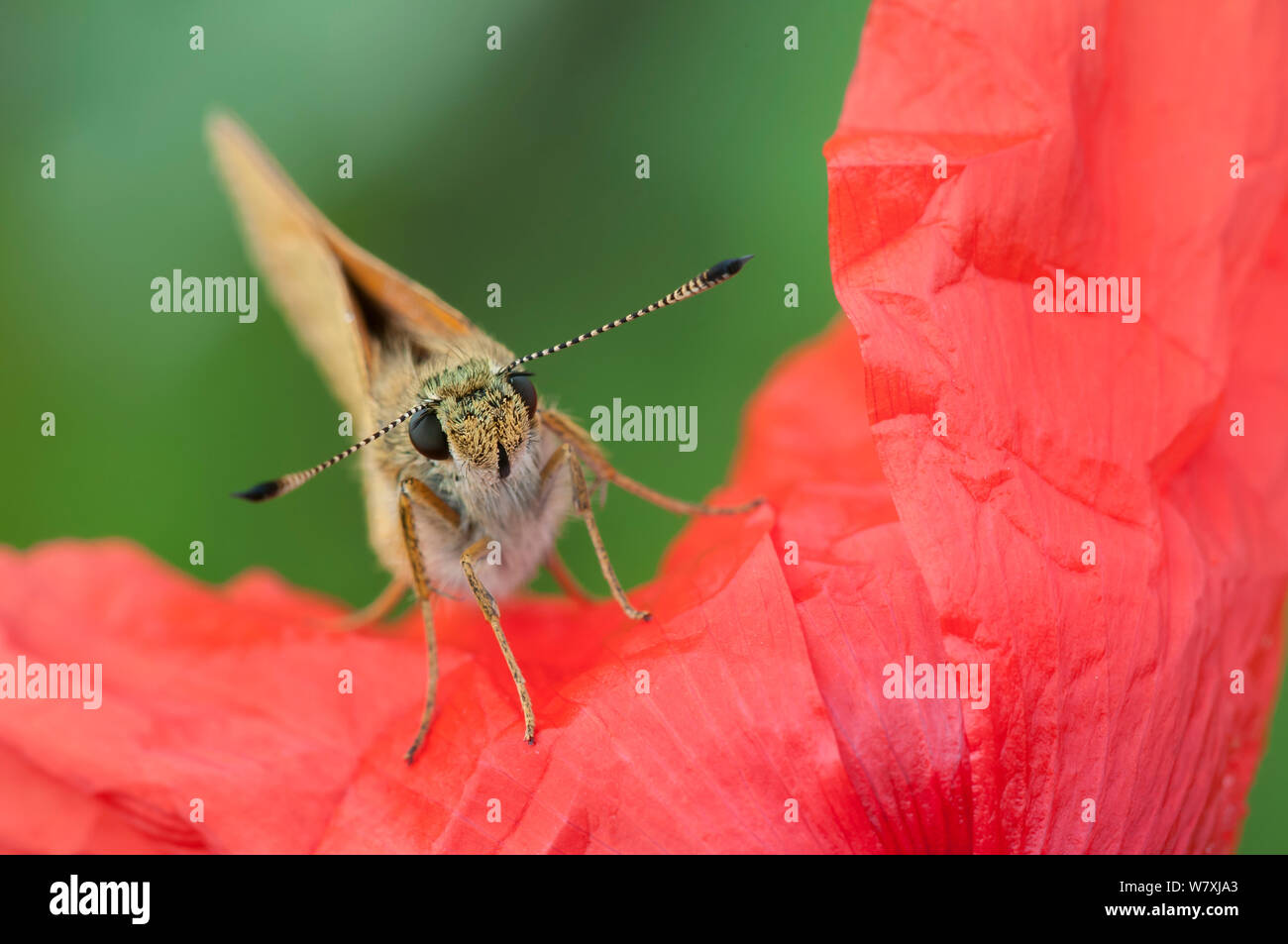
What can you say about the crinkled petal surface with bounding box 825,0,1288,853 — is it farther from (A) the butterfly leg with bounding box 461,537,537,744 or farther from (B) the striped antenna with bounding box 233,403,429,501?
(B) the striped antenna with bounding box 233,403,429,501

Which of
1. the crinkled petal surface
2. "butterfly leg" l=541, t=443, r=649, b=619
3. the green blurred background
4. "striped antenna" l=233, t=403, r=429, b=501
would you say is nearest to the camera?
the crinkled petal surface

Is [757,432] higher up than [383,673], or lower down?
higher up

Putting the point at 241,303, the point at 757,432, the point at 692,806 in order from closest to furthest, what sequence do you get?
1. the point at 692,806
2. the point at 757,432
3. the point at 241,303

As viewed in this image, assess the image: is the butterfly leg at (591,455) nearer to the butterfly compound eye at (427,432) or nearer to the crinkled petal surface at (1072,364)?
the butterfly compound eye at (427,432)

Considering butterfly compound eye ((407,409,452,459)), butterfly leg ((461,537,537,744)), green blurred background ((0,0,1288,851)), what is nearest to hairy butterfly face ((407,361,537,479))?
butterfly compound eye ((407,409,452,459))
